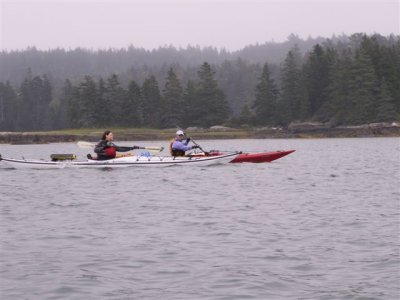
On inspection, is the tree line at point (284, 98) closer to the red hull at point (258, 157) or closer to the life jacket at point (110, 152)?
the red hull at point (258, 157)

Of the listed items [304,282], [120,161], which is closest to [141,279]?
[304,282]

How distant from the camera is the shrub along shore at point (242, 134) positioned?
8606 centimetres

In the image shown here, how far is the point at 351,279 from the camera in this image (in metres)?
10.8

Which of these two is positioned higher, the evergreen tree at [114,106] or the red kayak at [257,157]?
the evergreen tree at [114,106]

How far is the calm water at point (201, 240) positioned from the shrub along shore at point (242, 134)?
61.7 m

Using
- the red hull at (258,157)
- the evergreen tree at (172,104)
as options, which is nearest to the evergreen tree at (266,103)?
the evergreen tree at (172,104)

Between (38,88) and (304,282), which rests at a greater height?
(38,88)

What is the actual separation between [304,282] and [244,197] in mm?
10537

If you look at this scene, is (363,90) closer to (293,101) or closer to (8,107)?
(293,101)

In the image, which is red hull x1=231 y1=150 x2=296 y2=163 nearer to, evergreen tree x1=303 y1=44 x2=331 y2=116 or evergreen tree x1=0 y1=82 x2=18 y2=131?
evergreen tree x1=303 y1=44 x2=331 y2=116

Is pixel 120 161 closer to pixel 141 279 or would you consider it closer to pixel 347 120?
pixel 141 279

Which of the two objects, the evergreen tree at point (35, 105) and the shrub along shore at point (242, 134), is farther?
the evergreen tree at point (35, 105)

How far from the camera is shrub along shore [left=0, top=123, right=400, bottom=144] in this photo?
8606cm

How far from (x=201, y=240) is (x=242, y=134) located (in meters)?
75.8
